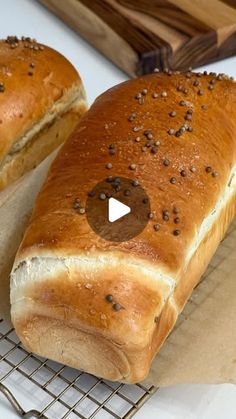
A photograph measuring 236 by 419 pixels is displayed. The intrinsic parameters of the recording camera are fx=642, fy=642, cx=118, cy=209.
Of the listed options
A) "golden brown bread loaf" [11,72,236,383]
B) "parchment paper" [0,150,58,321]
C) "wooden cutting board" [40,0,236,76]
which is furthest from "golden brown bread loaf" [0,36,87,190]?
"wooden cutting board" [40,0,236,76]

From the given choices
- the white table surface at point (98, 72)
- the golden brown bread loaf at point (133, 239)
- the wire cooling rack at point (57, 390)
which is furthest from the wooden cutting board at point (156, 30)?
the wire cooling rack at point (57, 390)

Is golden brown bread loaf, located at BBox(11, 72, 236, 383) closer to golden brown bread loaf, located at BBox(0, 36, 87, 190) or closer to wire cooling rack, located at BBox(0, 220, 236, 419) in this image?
wire cooling rack, located at BBox(0, 220, 236, 419)

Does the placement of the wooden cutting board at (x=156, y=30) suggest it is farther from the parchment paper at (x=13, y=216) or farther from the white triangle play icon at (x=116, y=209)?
the white triangle play icon at (x=116, y=209)

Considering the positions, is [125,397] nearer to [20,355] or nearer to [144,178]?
[20,355]

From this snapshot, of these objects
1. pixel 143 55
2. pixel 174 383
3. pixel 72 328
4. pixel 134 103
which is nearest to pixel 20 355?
pixel 72 328
